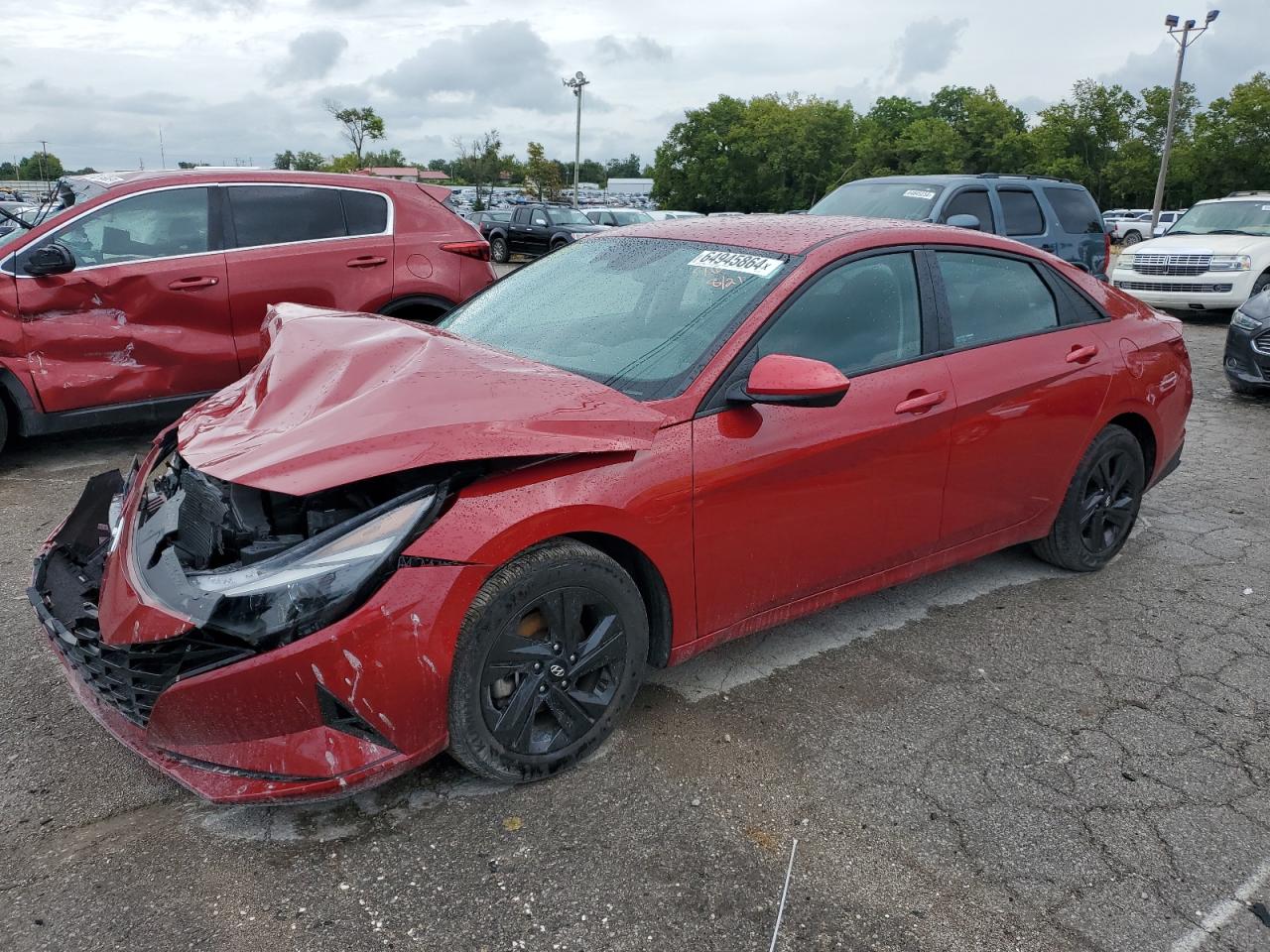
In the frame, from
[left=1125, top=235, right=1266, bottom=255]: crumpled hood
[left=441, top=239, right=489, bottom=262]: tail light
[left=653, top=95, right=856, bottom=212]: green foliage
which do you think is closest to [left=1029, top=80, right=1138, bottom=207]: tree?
[left=653, top=95, right=856, bottom=212]: green foliage

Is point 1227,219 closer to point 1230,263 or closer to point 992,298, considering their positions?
point 1230,263

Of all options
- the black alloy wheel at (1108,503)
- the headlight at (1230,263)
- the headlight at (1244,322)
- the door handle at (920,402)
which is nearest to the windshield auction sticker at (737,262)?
the door handle at (920,402)

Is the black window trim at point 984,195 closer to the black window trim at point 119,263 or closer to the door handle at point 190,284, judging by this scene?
the black window trim at point 119,263

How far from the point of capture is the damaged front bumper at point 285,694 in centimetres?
230

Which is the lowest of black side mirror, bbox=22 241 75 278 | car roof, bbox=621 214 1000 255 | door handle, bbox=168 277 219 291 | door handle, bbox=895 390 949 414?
door handle, bbox=895 390 949 414

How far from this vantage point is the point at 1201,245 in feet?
42.5

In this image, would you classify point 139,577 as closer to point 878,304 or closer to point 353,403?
point 353,403

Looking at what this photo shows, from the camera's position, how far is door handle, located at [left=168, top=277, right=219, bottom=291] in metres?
5.77

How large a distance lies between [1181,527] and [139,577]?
4.94 metres

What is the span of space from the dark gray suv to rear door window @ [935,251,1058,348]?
5.48 meters

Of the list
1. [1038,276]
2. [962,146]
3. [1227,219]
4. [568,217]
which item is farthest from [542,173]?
[1038,276]

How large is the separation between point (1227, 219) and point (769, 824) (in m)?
14.3

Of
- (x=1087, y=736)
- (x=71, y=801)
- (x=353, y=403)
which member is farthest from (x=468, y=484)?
(x=1087, y=736)

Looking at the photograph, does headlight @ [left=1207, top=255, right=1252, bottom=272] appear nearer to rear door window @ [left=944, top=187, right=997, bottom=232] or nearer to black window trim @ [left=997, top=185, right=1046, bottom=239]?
black window trim @ [left=997, top=185, right=1046, bottom=239]
